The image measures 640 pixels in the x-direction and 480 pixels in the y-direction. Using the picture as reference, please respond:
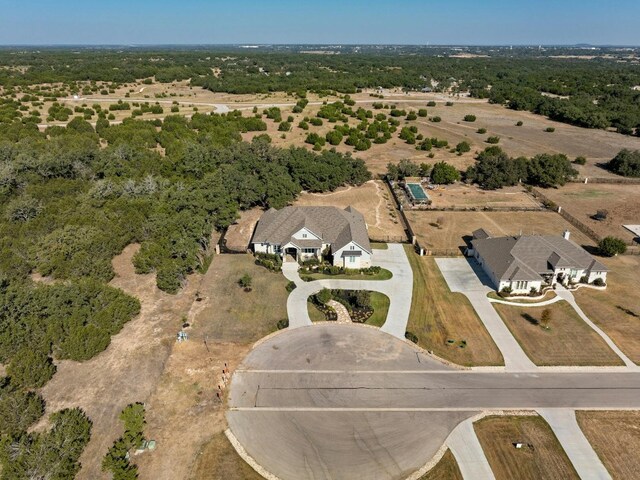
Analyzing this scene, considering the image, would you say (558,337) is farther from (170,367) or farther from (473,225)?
(170,367)

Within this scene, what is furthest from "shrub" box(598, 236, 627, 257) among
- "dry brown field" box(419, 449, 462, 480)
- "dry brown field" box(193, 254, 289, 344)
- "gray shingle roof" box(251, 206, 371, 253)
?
"dry brown field" box(193, 254, 289, 344)

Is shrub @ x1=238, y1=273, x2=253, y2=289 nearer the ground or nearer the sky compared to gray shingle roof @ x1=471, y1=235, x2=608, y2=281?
nearer the ground

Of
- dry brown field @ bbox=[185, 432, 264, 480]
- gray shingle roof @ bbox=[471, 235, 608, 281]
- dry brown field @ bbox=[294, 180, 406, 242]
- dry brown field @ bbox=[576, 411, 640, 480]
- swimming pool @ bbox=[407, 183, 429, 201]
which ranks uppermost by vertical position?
gray shingle roof @ bbox=[471, 235, 608, 281]

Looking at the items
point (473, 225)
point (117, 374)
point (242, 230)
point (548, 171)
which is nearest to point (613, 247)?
point (473, 225)

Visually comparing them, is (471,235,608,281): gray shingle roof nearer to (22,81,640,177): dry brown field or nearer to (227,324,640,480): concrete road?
(227,324,640,480): concrete road

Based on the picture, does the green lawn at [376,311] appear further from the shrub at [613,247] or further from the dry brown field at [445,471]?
the shrub at [613,247]

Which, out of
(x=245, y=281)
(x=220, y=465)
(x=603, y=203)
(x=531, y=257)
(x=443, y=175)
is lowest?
(x=220, y=465)
